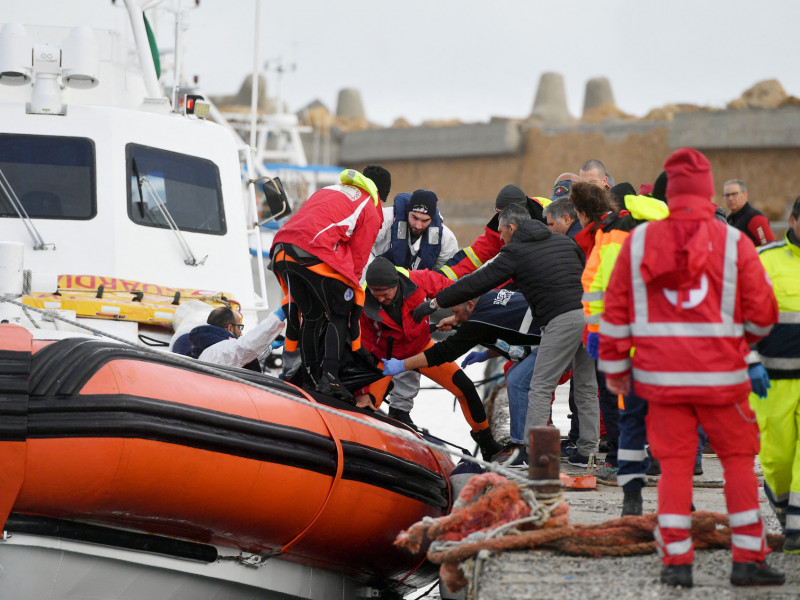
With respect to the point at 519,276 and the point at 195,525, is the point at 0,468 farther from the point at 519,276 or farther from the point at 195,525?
the point at 519,276

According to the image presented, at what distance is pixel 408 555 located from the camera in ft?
15.9

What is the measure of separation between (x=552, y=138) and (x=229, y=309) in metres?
24.0

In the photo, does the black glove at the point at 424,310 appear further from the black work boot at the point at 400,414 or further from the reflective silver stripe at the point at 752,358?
the reflective silver stripe at the point at 752,358

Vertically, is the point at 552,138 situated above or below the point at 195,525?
above

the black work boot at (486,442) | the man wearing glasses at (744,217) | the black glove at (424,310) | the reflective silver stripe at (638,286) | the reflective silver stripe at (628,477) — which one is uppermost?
the man wearing glasses at (744,217)

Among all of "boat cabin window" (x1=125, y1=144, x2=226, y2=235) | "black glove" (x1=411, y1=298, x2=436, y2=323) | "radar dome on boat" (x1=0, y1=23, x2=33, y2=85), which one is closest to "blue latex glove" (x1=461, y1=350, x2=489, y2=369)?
"black glove" (x1=411, y1=298, x2=436, y2=323)

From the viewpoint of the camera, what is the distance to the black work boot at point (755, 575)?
3.02 meters

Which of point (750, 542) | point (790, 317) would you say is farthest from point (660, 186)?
point (750, 542)

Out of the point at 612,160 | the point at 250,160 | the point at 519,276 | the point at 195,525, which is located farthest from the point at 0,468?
the point at 612,160

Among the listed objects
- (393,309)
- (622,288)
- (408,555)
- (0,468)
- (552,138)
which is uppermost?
(552,138)

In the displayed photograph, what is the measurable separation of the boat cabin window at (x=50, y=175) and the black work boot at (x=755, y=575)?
419cm

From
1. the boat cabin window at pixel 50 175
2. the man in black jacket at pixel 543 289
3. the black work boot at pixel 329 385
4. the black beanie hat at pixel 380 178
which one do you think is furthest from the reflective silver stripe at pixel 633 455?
the boat cabin window at pixel 50 175

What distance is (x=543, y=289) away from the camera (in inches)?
188

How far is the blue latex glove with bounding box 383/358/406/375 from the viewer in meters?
5.01
